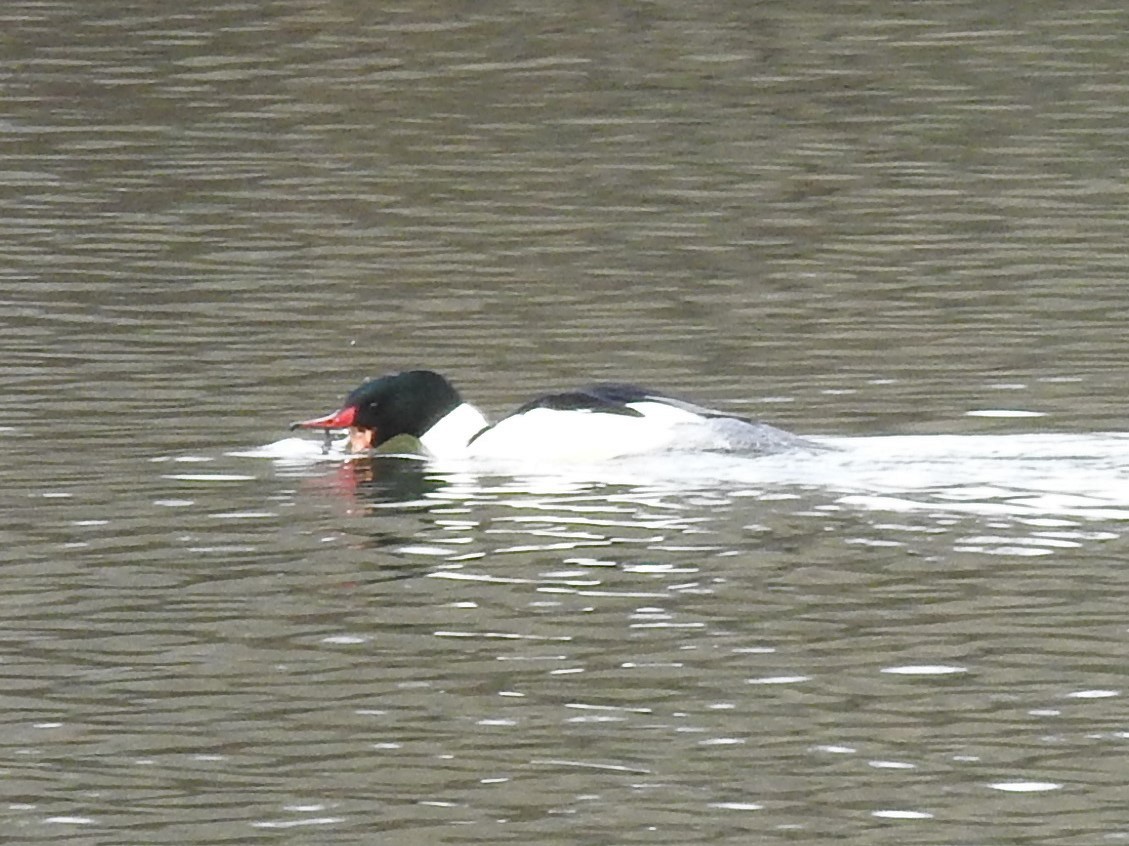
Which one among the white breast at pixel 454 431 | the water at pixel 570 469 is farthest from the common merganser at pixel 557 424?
the water at pixel 570 469

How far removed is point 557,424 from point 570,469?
0.72ft

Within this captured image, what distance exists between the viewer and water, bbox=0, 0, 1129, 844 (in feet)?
31.9

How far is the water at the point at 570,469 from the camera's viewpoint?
971 centimetres

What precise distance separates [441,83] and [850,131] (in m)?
4.29

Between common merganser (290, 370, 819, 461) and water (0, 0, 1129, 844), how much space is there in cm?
21

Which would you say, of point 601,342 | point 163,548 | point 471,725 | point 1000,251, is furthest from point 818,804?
point 1000,251

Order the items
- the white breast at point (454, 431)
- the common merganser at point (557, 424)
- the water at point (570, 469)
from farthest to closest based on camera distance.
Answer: the white breast at point (454, 431) < the common merganser at point (557, 424) < the water at point (570, 469)

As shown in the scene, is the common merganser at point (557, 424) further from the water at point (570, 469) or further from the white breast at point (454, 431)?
the water at point (570, 469)

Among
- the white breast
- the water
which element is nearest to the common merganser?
the white breast

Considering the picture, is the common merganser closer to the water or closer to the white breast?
the white breast

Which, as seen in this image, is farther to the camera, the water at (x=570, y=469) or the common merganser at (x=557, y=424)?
the common merganser at (x=557, y=424)

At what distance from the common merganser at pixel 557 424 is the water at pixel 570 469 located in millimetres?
208

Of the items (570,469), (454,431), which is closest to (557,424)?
(570,469)

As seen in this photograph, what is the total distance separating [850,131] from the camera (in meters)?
25.2
